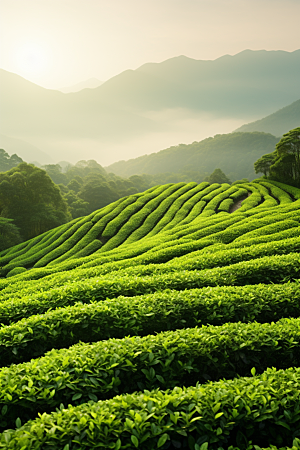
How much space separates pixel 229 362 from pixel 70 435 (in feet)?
9.48

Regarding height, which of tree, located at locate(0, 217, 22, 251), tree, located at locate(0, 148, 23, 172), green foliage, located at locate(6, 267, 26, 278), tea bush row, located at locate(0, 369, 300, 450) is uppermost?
tree, located at locate(0, 148, 23, 172)

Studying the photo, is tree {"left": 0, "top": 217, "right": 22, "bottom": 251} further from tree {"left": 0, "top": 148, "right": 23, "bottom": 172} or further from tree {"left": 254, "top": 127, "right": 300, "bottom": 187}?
tree {"left": 0, "top": 148, "right": 23, "bottom": 172}

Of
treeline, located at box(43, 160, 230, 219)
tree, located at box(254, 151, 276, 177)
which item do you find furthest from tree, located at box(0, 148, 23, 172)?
tree, located at box(254, 151, 276, 177)

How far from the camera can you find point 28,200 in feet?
140

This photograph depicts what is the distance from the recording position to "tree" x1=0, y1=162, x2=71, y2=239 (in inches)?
1608

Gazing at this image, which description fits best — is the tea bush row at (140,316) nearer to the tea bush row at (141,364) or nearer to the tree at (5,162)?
the tea bush row at (141,364)

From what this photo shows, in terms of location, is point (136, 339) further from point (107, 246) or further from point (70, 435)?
point (107, 246)

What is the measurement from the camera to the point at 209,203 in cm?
3198

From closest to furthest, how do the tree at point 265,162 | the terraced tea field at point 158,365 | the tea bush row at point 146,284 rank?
1. the terraced tea field at point 158,365
2. the tea bush row at point 146,284
3. the tree at point 265,162

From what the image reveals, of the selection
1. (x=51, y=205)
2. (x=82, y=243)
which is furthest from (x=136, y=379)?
(x=51, y=205)

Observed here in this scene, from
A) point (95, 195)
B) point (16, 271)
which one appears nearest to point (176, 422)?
point (16, 271)

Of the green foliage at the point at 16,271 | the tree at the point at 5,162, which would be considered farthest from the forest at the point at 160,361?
the tree at the point at 5,162

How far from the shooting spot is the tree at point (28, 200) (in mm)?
40844

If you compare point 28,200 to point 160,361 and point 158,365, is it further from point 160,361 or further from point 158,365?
point 160,361
